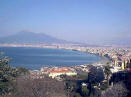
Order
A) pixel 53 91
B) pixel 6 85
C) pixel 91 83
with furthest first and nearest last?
pixel 91 83, pixel 53 91, pixel 6 85

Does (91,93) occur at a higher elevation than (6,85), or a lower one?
lower

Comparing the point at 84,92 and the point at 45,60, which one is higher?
the point at 84,92

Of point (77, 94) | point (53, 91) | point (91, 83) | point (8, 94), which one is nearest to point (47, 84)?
point (53, 91)

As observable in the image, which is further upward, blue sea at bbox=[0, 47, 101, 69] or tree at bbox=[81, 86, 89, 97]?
tree at bbox=[81, 86, 89, 97]

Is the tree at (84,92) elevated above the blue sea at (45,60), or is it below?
above

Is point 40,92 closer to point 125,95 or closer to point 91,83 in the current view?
point 125,95

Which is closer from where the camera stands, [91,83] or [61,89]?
[61,89]

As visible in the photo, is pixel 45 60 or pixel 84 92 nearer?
pixel 84 92

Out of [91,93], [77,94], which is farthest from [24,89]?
[91,93]

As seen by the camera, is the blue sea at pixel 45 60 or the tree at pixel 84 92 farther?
the blue sea at pixel 45 60

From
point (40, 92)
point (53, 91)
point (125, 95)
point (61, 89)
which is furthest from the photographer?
point (61, 89)

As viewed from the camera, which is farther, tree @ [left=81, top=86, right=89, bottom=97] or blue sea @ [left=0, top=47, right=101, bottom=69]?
blue sea @ [left=0, top=47, right=101, bottom=69]
